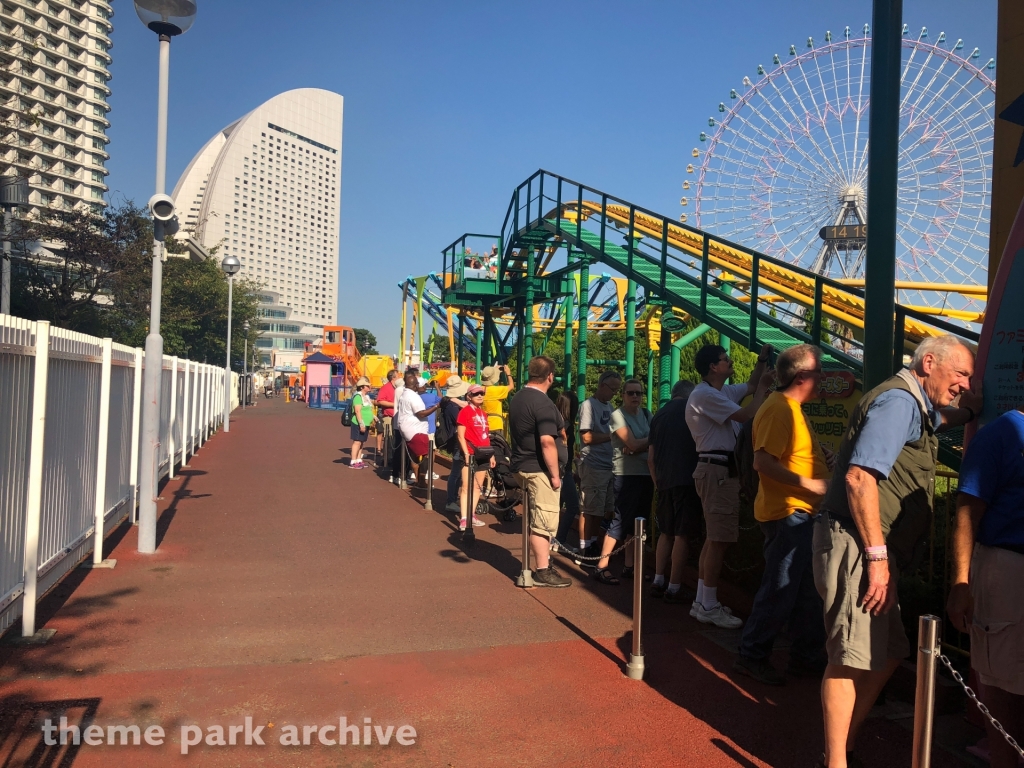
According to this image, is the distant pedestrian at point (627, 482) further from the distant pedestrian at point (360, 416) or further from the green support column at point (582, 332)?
the distant pedestrian at point (360, 416)

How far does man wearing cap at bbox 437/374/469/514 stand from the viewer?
9891 mm

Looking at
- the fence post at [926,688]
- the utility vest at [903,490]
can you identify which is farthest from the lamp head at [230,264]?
the fence post at [926,688]

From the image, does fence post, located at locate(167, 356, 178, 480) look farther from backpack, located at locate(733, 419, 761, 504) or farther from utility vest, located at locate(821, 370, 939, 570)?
utility vest, located at locate(821, 370, 939, 570)

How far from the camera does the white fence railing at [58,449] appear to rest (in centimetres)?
466

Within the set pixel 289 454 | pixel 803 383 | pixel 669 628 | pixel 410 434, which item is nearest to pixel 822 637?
pixel 669 628

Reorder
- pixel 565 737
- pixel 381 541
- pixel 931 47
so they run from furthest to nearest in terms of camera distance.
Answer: pixel 931 47 → pixel 381 541 → pixel 565 737

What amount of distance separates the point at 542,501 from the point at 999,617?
370 cm

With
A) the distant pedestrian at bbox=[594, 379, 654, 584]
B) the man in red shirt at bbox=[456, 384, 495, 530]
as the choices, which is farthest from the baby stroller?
the distant pedestrian at bbox=[594, 379, 654, 584]

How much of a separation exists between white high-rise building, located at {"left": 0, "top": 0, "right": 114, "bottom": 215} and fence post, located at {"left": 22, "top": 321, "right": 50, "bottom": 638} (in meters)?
83.2

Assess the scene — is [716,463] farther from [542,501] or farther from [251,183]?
[251,183]

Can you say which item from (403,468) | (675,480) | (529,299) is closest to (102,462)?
(675,480)

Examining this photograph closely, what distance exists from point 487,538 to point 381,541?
110cm

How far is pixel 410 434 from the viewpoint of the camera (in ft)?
36.7

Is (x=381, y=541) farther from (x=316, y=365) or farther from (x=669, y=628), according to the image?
(x=316, y=365)
